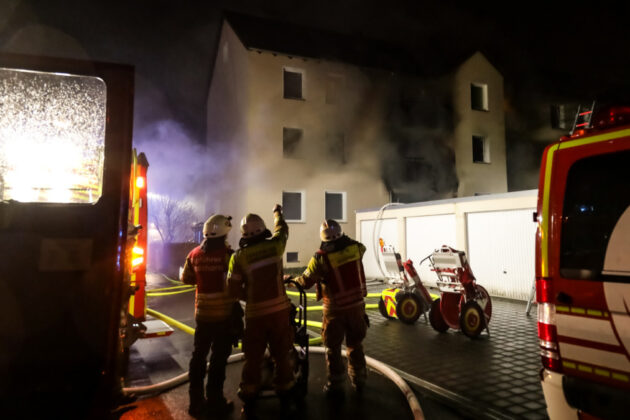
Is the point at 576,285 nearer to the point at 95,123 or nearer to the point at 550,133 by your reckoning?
the point at 95,123

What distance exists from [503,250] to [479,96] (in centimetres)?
1345

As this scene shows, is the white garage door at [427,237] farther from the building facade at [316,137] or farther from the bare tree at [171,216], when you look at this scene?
the bare tree at [171,216]

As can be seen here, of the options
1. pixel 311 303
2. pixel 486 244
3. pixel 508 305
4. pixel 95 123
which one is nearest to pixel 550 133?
pixel 486 244

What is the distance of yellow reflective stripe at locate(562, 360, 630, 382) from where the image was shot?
89.5 inches

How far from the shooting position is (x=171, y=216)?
34281 mm

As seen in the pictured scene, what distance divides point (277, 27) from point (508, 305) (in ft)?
54.3

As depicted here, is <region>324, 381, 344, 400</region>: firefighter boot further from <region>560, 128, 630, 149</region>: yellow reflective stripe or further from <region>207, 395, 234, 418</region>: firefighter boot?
<region>560, 128, 630, 149</region>: yellow reflective stripe

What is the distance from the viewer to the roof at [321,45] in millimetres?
17609

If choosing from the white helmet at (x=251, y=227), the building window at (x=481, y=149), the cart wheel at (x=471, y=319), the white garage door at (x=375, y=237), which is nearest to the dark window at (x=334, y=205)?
the white garage door at (x=375, y=237)

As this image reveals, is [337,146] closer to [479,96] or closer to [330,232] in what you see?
[479,96]

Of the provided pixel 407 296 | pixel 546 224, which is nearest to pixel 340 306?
pixel 546 224

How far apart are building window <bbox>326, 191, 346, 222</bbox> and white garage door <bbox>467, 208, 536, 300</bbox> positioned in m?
7.55

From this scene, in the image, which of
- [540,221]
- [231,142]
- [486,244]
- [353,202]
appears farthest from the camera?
[231,142]

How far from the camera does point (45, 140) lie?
2037 mm
